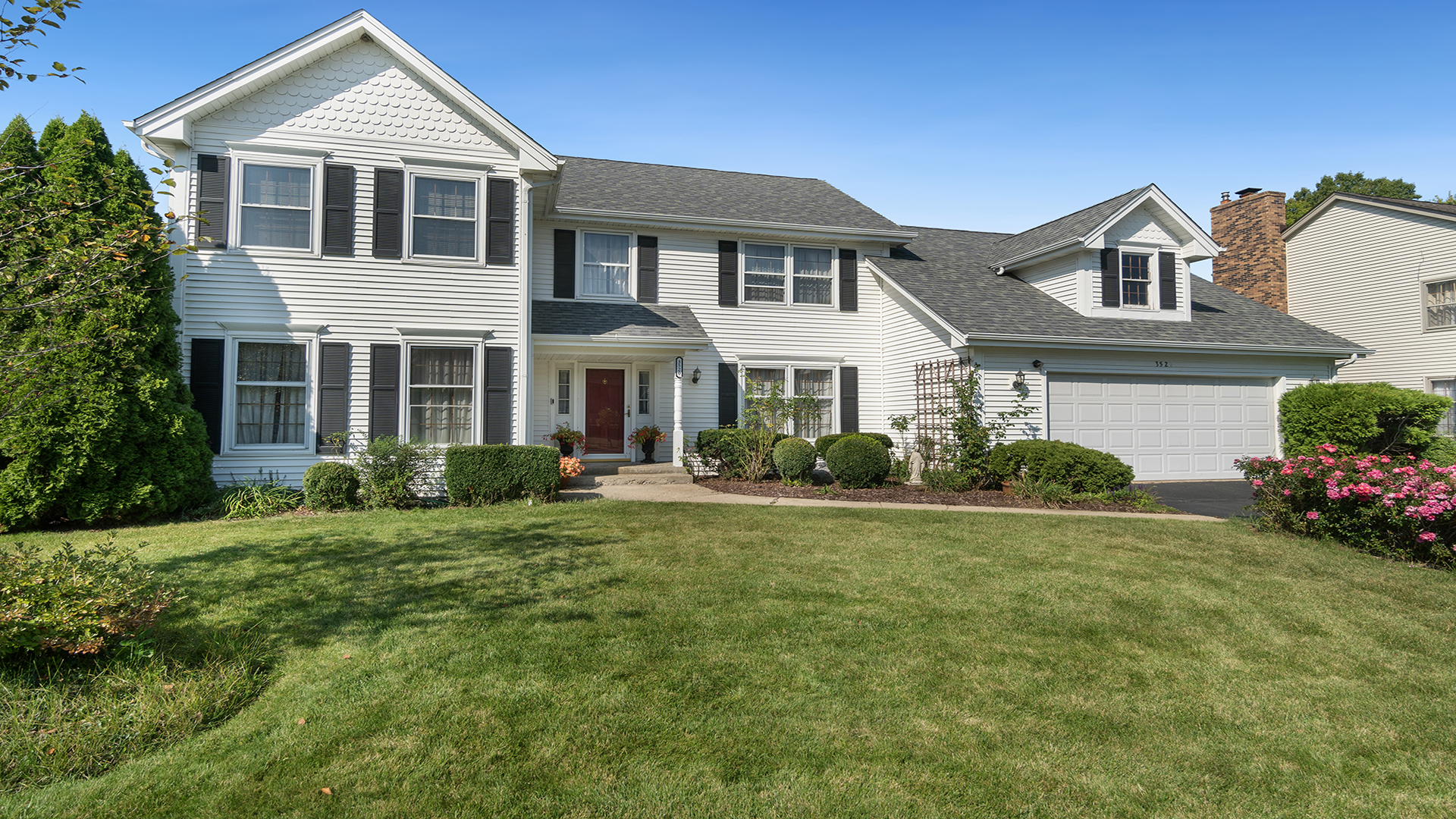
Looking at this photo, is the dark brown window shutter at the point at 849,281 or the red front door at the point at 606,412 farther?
the dark brown window shutter at the point at 849,281

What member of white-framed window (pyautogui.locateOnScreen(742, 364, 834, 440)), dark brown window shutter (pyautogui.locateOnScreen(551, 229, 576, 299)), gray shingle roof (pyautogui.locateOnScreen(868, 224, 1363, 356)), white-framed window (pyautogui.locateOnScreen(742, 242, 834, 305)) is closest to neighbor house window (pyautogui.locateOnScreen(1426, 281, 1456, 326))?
gray shingle roof (pyautogui.locateOnScreen(868, 224, 1363, 356))

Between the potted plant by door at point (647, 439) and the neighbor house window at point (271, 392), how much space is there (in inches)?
230

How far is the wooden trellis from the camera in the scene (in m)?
13.3

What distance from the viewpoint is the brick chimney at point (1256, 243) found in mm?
20188

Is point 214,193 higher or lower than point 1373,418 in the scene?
higher

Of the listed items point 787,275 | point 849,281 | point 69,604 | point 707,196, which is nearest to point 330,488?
point 69,604

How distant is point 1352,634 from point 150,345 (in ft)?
44.3

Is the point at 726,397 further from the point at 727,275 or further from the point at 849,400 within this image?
the point at 849,400

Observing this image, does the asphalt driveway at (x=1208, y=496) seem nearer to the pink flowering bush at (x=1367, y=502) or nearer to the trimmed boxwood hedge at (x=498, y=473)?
the pink flowering bush at (x=1367, y=502)

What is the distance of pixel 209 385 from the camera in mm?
10547

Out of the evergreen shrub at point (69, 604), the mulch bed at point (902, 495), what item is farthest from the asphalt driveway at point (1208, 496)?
the evergreen shrub at point (69, 604)

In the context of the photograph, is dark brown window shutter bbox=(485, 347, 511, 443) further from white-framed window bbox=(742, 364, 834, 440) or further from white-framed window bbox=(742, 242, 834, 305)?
white-framed window bbox=(742, 242, 834, 305)

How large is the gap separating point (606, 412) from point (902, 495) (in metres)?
6.32

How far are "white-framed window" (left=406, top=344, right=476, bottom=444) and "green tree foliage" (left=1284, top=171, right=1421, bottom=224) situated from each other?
40522 millimetres
